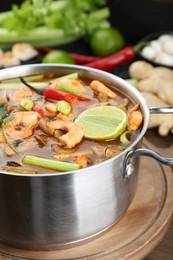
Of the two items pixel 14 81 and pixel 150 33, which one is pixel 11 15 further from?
pixel 14 81

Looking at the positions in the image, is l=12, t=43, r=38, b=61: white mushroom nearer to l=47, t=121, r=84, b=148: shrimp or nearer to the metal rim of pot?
the metal rim of pot

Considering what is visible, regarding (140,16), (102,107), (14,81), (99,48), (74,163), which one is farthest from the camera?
(140,16)

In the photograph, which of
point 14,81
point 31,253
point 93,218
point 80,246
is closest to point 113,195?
point 93,218

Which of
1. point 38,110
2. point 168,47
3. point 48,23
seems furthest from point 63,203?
point 48,23

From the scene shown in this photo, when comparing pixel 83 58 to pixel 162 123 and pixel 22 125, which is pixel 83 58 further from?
pixel 22 125

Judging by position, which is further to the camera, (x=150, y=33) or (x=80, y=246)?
(x=150, y=33)

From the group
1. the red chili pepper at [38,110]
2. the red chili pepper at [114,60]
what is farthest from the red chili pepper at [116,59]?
the red chili pepper at [38,110]
